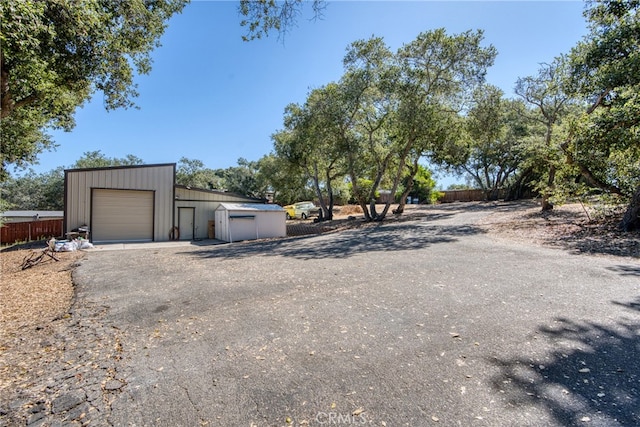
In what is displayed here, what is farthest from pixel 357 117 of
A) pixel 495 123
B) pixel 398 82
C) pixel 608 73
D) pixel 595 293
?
pixel 595 293

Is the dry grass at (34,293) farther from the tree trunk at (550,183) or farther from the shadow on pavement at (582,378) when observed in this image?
the tree trunk at (550,183)

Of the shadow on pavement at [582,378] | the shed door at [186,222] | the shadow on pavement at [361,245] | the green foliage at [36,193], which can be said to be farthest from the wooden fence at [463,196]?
the green foliage at [36,193]

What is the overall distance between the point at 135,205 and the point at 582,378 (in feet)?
54.2

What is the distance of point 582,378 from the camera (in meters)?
2.39

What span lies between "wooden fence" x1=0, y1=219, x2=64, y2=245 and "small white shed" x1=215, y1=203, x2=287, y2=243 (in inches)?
395

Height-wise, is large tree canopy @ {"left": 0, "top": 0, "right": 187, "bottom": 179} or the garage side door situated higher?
large tree canopy @ {"left": 0, "top": 0, "right": 187, "bottom": 179}

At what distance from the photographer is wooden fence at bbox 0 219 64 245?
16.5 metres

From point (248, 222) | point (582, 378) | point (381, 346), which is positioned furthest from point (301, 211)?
point (582, 378)

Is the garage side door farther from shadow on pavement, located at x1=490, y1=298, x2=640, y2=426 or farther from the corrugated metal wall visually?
shadow on pavement, located at x1=490, y1=298, x2=640, y2=426

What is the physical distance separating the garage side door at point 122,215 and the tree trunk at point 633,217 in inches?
716

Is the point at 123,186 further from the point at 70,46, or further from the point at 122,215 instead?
the point at 70,46

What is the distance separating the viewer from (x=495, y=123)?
48.8 ft

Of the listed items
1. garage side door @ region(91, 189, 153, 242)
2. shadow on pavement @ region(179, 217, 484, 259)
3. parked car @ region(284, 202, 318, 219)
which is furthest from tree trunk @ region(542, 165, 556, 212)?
garage side door @ region(91, 189, 153, 242)

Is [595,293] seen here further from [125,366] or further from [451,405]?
[125,366]
